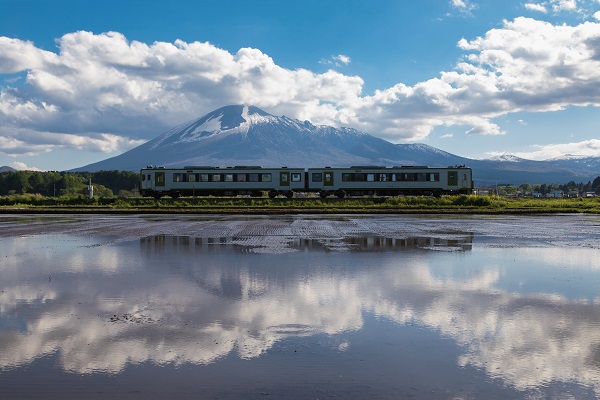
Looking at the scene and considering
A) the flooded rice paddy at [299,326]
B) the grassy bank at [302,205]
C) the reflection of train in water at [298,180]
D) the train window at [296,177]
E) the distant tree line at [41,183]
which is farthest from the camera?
the distant tree line at [41,183]

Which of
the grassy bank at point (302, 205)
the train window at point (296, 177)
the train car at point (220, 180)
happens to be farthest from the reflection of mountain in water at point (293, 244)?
the train window at point (296, 177)

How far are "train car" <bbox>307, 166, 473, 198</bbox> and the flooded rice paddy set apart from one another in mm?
41373

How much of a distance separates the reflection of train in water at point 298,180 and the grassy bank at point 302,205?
3446 millimetres

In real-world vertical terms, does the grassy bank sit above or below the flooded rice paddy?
above

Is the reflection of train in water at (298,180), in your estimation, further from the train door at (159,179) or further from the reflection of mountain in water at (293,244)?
the reflection of mountain in water at (293,244)

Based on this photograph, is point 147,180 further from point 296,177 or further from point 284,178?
point 296,177

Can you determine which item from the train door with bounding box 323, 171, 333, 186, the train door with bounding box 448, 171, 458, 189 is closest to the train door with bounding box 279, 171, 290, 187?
the train door with bounding box 323, 171, 333, 186

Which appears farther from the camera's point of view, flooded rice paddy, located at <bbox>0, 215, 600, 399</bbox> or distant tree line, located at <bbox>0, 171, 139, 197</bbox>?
distant tree line, located at <bbox>0, 171, 139, 197</bbox>

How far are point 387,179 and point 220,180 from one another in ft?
54.3

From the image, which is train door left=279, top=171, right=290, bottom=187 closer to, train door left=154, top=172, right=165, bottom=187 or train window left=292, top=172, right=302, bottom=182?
train window left=292, top=172, right=302, bottom=182

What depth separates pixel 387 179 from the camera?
5644cm

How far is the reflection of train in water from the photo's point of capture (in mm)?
56281

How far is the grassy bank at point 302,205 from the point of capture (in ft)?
142

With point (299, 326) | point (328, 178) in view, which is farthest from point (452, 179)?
point (299, 326)
